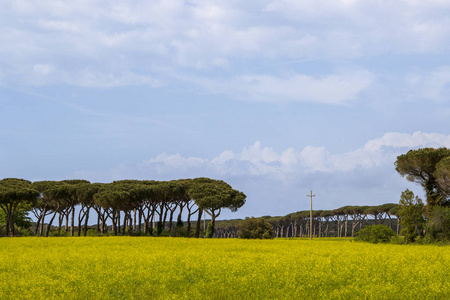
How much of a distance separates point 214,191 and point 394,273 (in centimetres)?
5262

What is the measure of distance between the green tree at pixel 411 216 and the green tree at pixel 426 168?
2.26 m

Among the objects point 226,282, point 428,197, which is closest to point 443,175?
point 428,197

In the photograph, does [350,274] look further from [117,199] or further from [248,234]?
[117,199]

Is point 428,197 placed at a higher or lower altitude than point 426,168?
lower

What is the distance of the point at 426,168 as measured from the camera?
195 ft

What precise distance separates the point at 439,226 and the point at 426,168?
416 inches

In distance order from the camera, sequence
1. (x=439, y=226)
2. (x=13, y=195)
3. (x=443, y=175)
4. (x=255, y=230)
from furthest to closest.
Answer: (x=13, y=195), (x=255, y=230), (x=443, y=175), (x=439, y=226)

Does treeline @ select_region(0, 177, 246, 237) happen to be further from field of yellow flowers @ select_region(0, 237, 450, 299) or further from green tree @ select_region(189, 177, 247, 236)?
field of yellow flowers @ select_region(0, 237, 450, 299)

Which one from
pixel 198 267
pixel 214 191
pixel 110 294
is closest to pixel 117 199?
pixel 214 191

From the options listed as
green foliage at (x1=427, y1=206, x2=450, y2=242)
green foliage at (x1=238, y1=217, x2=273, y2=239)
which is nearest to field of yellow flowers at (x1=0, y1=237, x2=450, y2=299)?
green foliage at (x1=427, y1=206, x2=450, y2=242)

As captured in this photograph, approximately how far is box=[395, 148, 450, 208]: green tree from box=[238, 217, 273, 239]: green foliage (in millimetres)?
20910

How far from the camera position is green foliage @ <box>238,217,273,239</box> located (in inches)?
2569

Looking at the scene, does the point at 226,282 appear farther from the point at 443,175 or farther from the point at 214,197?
the point at 214,197

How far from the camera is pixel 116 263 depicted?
2316cm
